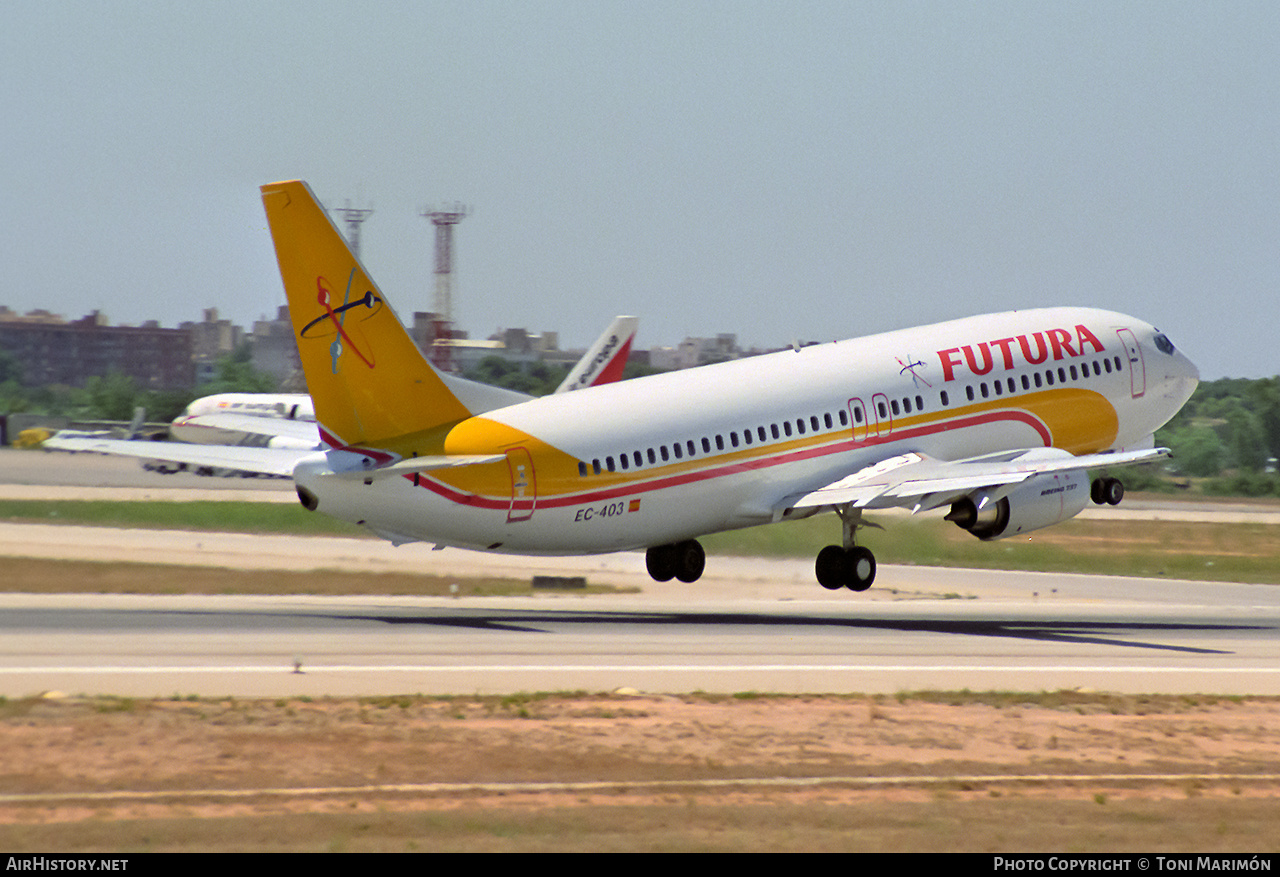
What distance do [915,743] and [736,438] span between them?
16778 mm

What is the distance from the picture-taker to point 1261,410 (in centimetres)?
13750

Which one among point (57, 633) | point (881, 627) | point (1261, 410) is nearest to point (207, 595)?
point (57, 633)

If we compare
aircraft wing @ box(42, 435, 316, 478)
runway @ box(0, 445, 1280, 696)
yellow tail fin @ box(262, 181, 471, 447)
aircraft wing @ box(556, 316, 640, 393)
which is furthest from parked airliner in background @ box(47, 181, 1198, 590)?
aircraft wing @ box(556, 316, 640, 393)

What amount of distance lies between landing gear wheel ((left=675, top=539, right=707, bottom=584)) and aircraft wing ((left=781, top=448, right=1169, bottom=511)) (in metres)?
3.99

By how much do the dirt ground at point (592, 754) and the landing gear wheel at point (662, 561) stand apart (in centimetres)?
1637

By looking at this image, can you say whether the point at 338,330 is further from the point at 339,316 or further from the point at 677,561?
the point at 677,561

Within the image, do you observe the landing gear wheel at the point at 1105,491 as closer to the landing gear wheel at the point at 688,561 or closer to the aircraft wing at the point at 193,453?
the landing gear wheel at the point at 688,561

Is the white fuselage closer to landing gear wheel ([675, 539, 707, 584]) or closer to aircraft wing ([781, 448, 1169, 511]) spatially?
aircraft wing ([781, 448, 1169, 511])

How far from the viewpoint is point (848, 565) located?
44812mm

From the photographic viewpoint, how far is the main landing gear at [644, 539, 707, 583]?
1813 inches

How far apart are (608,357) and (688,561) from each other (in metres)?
10.3

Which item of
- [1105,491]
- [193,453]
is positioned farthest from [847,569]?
[193,453]

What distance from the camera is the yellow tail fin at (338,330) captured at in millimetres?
35812
